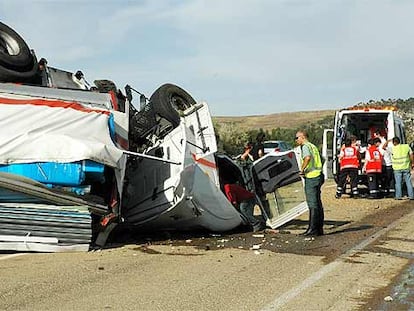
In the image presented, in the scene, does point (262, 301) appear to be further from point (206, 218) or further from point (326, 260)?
point (206, 218)

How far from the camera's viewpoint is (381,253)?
9227mm

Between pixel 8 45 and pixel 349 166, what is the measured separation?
9.81 m

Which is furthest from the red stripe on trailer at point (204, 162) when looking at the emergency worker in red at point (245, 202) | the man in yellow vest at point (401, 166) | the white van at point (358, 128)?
the white van at point (358, 128)

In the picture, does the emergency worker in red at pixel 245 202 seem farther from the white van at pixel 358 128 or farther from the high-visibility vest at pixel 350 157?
the white van at pixel 358 128

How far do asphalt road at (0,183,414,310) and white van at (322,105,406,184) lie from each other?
27.1 feet

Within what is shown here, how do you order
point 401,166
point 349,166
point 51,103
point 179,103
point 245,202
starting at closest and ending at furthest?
point 51,103, point 245,202, point 179,103, point 401,166, point 349,166

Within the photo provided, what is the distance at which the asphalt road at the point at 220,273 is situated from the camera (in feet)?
20.9

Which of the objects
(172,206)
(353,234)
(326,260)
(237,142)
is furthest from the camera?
(237,142)

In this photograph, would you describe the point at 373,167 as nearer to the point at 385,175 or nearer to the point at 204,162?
the point at 385,175

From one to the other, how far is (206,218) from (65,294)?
4.27 m

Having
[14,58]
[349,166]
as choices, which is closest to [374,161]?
[349,166]

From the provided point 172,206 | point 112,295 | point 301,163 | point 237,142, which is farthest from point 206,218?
point 237,142

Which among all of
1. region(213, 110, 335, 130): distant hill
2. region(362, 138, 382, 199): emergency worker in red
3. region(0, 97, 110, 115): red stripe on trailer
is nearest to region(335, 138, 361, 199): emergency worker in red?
region(362, 138, 382, 199): emergency worker in red

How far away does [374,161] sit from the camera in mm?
18547
